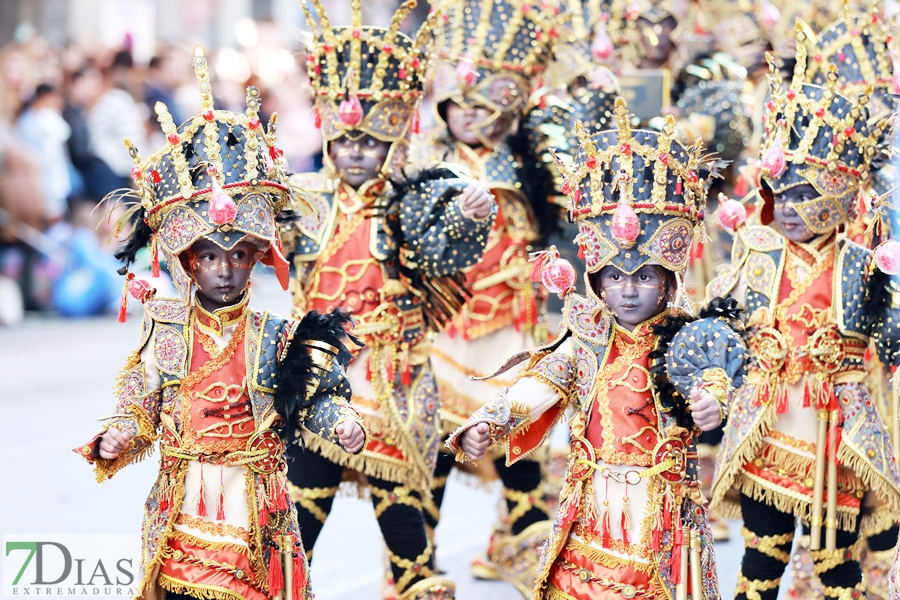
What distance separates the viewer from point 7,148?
12781 millimetres

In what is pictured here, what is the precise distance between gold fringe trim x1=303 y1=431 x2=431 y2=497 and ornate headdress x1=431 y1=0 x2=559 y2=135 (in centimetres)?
181

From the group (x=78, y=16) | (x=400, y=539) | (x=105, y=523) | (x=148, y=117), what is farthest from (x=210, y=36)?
(x=400, y=539)

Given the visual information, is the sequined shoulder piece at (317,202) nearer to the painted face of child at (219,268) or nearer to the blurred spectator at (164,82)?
the painted face of child at (219,268)

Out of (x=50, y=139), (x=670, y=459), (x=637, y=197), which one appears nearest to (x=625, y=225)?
(x=637, y=197)

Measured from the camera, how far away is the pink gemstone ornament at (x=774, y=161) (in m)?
5.23

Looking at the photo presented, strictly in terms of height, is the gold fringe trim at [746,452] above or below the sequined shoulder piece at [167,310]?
below

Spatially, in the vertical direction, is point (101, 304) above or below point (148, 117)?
below

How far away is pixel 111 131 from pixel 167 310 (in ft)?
30.5

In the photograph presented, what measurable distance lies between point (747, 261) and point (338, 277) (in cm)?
162

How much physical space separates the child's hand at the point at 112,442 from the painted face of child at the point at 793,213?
8.38 feet

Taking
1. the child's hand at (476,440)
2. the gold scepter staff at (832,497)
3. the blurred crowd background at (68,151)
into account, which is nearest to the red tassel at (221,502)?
the child's hand at (476,440)

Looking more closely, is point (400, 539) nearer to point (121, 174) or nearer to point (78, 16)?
point (121, 174)

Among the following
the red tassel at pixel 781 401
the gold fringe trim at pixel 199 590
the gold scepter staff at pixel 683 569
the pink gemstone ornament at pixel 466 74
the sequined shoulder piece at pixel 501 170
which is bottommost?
the gold fringe trim at pixel 199 590

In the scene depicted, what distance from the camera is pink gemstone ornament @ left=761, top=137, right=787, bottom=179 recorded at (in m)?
5.23
